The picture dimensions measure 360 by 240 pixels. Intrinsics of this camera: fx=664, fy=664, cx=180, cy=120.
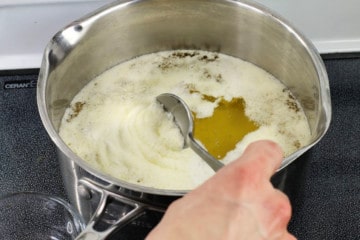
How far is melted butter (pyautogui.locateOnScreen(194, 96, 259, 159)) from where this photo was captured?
2.91 ft

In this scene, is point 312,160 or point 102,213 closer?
point 102,213

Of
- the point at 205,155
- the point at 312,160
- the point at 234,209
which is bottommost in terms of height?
the point at 312,160

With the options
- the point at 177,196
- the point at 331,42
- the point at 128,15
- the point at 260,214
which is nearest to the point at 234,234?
the point at 260,214

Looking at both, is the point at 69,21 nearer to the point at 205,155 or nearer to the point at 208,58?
the point at 208,58

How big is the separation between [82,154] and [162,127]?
4.4 inches

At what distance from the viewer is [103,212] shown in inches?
29.0

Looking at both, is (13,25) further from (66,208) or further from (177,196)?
(177,196)

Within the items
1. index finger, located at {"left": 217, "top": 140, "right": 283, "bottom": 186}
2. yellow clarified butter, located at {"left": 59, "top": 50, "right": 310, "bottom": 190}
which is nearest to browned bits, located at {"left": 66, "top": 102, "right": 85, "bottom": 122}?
yellow clarified butter, located at {"left": 59, "top": 50, "right": 310, "bottom": 190}

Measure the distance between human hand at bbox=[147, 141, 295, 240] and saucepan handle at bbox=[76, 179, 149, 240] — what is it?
0.16m

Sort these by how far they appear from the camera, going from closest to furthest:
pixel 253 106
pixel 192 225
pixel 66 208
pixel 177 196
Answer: pixel 192 225
pixel 177 196
pixel 66 208
pixel 253 106

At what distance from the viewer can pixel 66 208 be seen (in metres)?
0.84

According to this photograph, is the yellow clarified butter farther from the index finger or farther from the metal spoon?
the index finger

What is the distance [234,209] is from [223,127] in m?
0.37

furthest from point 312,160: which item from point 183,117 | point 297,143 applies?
point 183,117
